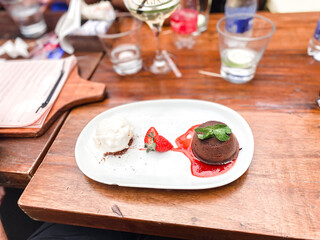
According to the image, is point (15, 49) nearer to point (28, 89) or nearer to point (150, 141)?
point (28, 89)

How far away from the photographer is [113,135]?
0.69 meters

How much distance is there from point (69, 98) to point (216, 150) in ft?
1.81

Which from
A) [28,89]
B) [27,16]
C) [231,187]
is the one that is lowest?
[231,187]

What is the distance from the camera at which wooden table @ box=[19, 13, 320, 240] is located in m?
0.55

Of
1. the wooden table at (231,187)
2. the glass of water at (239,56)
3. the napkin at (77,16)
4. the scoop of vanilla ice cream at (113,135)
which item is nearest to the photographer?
the wooden table at (231,187)

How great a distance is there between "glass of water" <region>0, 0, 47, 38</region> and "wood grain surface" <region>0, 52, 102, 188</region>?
75 cm

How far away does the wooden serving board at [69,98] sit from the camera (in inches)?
31.1

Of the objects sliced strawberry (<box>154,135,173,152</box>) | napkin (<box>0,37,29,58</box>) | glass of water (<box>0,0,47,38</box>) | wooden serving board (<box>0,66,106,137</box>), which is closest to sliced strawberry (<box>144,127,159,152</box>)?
sliced strawberry (<box>154,135,173,152</box>)

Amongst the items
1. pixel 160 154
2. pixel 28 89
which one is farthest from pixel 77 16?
pixel 160 154

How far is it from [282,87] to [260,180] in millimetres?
421

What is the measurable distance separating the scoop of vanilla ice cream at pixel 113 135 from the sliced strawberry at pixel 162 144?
3.4 inches

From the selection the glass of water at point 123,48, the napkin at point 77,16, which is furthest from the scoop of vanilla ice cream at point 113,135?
the napkin at point 77,16

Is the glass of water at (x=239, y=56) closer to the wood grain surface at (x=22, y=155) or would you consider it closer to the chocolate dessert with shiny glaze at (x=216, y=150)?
the chocolate dessert with shiny glaze at (x=216, y=150)

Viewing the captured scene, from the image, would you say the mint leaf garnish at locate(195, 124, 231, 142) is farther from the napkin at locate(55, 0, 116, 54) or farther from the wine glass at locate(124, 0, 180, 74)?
the napkin at locate(55, 0, 116, 54)
